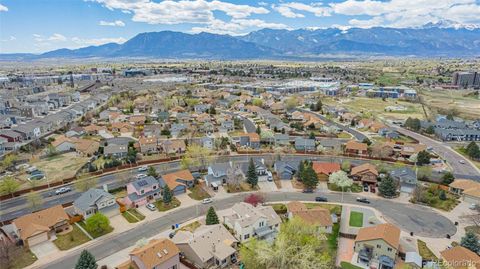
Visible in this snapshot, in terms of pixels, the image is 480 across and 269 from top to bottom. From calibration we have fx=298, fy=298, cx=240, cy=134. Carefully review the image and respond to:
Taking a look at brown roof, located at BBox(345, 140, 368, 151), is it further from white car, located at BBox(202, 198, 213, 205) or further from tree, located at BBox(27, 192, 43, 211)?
tree, located at BBox(27, 192, 43, 211)

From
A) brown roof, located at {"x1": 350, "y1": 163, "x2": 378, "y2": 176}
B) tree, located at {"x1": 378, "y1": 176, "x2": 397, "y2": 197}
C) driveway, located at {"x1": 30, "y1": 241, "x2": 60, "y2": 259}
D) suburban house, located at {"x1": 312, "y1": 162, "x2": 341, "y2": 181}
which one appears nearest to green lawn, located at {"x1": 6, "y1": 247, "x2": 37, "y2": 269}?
driveway, located at {"x1": 30, "y1": 241, "x2": 60, "y2": 259}

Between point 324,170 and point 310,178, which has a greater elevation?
point 310,178

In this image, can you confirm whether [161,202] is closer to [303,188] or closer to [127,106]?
[303,188]

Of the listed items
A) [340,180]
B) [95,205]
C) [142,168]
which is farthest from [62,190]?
[340,180]

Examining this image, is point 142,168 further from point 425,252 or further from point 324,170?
point 425,252

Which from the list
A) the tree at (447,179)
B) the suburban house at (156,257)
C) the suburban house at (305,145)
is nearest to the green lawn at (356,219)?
the tree at (447,179)

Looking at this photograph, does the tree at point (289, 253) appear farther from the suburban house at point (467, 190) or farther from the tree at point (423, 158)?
the tree at point (423, 158)

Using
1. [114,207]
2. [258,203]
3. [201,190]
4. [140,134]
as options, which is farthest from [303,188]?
[140,134]
